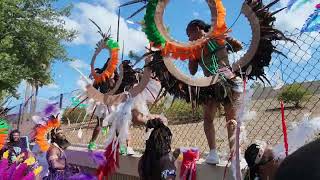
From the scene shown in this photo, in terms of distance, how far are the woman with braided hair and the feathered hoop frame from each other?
2006 mm

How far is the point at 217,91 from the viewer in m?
4.37

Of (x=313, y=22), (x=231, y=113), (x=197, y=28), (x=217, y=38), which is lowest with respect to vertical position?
(x=231, y=113)

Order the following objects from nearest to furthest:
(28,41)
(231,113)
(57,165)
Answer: (231,113) → (57,165) → (28,41)

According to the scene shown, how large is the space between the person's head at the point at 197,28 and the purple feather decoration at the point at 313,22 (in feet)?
4.10

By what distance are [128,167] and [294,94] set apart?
2520mm

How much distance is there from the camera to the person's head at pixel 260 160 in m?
3.13

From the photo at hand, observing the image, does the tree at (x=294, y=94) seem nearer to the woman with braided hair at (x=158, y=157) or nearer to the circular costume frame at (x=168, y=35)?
the circular costume frame at (x=168, y=35)

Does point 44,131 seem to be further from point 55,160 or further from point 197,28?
point 197,28

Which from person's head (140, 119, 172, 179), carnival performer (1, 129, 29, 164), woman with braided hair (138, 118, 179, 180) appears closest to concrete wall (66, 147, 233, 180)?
woman with braided hair (138, 118, 179, 180)

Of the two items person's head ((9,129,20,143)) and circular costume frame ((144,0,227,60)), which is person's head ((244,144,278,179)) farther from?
person's head ((9,129,20,143))

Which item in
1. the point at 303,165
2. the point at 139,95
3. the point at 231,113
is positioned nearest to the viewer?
the point at 303,165

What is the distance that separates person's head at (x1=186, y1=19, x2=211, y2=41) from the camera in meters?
4.66

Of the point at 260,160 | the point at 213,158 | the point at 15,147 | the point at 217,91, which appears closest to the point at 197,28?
the point at 217,91

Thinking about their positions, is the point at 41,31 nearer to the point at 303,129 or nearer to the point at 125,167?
the point at 125,167
